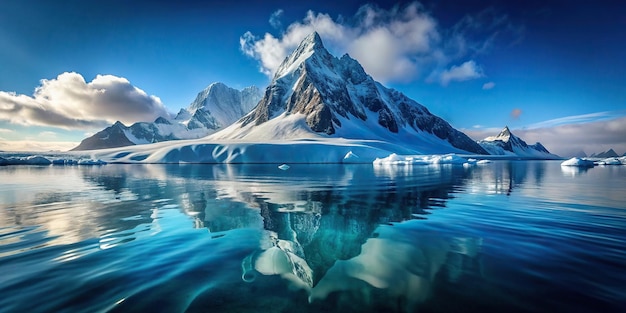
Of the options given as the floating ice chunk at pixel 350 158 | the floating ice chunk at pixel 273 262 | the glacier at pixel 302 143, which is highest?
the glacier at pixel 302 143

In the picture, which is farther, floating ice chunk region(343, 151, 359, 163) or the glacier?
floating ice chunk region(343, 151, 359, 163)

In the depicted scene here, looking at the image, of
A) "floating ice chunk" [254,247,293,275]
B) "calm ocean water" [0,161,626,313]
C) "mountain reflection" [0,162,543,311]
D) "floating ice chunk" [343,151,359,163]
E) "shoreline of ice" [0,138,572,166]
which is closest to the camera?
"calm ocean water" [0,161,626,313]

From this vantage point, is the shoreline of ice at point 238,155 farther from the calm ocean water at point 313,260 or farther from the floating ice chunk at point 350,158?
the calm ocean water at point 313,260

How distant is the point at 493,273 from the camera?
591cm

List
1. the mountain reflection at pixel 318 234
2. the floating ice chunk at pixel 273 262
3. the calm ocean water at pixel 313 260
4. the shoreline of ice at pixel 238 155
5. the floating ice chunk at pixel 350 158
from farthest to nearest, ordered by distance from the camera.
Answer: the floating ice chunk at pixel 350 158 → the shoreline of ice at pixel 238 155 → the floating ice chunk at pixel 273 262 → the mountain reflection at pixel 318 234 → the calm ocean water at pixel 313 260

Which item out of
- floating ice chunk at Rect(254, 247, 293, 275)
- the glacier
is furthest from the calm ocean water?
the glacier

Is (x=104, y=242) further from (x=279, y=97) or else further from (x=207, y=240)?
(x=279, y=97)

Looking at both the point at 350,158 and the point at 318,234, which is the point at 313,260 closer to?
the point at 318,234

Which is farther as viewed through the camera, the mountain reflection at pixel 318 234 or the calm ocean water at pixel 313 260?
the mountain reflection at pixel 318 234

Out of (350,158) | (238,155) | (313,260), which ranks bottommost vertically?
(313,260)

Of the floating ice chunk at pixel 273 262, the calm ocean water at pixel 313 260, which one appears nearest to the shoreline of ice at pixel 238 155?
the calm ocean water at pixel 313 260

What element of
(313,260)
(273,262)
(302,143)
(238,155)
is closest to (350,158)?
(302,143)

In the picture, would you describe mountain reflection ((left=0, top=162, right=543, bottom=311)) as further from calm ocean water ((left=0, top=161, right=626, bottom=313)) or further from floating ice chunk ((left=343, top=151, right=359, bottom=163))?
floating ice chunk ((left=343, top=151, right=359, bottom=163))

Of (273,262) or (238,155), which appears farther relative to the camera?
(238,155)
